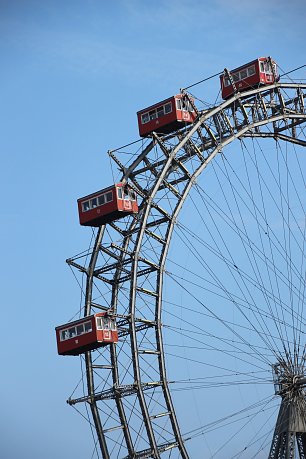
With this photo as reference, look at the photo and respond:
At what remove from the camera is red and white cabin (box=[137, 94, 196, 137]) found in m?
92.6

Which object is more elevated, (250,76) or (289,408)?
(250,76)

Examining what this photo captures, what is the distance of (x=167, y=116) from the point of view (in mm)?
92875

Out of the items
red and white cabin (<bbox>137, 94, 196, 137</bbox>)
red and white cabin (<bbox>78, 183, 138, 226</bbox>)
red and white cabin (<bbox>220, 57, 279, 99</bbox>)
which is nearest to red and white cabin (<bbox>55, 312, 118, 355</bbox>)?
red and white cabin (<bbox>78, 183, 138, 226</bbox>)

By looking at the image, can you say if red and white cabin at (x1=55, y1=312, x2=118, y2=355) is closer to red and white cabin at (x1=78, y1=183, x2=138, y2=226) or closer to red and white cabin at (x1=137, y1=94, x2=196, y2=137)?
red and white cabin at (x1=78, y1=183, x2=138, y2=226)

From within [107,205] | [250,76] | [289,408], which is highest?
[250,76]

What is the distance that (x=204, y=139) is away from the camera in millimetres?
93125

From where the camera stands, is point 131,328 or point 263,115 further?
point 263,115

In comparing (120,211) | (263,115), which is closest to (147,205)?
(120,211)

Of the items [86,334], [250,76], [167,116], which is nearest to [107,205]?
[167,116]

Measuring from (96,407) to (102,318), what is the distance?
4.86 m

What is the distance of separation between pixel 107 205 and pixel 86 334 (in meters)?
7.08

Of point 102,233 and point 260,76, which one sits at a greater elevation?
point 260,76

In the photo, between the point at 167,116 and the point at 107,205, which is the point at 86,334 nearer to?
the point at 107,205

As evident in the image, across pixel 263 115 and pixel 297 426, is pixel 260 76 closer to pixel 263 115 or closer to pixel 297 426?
pixel 263 115
